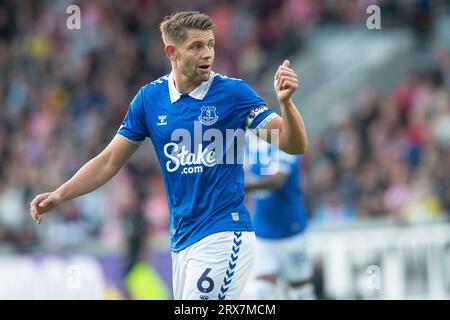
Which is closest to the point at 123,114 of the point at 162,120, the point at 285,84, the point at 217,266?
the point at 162,120

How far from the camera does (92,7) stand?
67.9 ft

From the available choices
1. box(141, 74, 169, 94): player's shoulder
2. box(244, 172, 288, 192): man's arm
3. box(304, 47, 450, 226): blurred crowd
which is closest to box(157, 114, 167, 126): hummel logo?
box(141, 74, 169, 94): player's shoulder

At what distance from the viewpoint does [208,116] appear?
741cm

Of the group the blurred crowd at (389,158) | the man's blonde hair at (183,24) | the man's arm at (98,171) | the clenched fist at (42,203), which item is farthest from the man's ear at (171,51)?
the blurred crowd at (389,158)

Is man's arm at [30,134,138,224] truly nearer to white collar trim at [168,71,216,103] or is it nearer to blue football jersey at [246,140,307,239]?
white collar trim at [168,71,216,103]

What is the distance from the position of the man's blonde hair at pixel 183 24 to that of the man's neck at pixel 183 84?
25cm

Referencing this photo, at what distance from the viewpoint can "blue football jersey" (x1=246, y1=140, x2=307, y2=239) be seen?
35.6 feet

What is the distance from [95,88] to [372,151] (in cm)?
607

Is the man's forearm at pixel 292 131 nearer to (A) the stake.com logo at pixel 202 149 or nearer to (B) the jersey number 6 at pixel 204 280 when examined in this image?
(A) the stake.com logo at pixel 202 149

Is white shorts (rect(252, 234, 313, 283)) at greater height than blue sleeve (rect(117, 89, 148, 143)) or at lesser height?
lesser

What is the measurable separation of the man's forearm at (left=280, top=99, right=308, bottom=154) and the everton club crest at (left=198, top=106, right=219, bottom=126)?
548 mm

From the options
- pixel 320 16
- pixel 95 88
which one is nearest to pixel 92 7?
pixel 95 88

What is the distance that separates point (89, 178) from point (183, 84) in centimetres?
94

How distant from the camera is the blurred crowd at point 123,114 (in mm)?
15273
